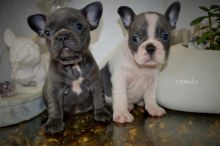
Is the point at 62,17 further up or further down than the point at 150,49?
further up

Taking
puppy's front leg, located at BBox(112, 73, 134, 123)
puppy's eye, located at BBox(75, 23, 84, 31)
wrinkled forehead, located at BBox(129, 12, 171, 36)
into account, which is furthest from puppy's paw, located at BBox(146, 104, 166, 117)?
puppy's eye, located at BBox(75, 23, 84, 31)

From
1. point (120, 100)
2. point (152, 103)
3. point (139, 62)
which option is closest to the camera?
point (139, 62)

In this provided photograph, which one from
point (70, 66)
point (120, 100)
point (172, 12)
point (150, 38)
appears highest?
point (172, 12)

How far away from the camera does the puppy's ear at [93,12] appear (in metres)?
1.34

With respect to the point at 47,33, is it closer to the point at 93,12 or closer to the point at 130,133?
the point at 93,12

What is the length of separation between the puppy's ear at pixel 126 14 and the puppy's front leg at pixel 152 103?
31cm

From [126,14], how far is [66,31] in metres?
0.34

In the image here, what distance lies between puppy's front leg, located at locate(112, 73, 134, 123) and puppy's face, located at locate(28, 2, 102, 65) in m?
0.24

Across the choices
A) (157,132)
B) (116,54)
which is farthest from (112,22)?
(157,132)

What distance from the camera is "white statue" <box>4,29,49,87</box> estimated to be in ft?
4.99

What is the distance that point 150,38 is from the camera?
130 cm

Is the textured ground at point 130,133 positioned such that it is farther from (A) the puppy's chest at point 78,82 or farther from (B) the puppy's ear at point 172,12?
(B) the puppy's ear at point 172,12

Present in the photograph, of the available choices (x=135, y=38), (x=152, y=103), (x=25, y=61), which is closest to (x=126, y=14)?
(x=135, y=38)

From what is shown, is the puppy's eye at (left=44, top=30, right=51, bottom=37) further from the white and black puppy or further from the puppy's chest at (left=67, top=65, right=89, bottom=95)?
the white and black puppy
